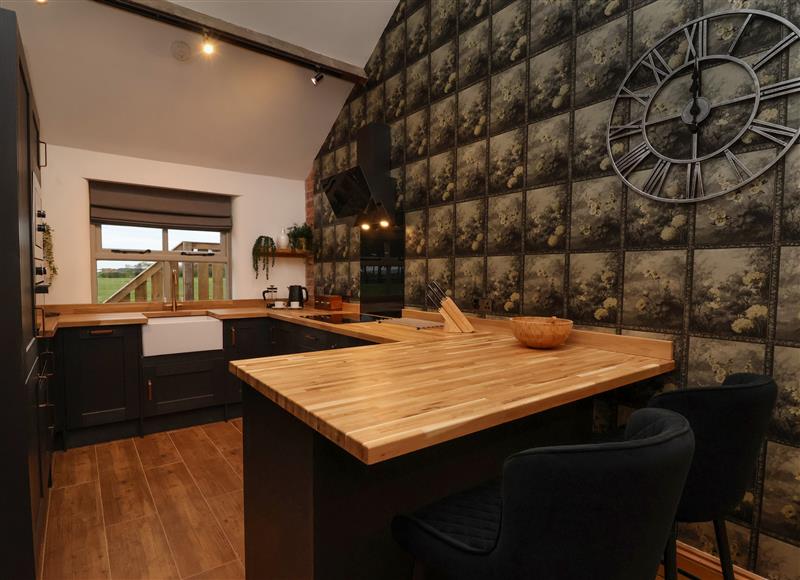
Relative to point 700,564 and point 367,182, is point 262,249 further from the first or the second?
point 700,564

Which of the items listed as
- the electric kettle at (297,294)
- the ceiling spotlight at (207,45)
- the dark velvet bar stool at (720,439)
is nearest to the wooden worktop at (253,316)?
the electric kettle at (297,294)

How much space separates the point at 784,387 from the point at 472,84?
2.18 metres

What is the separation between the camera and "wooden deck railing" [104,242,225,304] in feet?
12.8

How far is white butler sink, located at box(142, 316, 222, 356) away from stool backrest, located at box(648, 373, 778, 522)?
3214 millimetres

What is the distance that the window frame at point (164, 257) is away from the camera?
363 centimetres

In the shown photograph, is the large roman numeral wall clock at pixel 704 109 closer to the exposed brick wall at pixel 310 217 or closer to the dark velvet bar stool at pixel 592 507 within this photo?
the dark velvet bar stool at pixel 592 507

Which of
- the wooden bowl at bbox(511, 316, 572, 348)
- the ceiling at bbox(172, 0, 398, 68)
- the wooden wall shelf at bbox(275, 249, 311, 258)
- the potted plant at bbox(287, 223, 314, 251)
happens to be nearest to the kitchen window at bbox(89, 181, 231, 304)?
the wooden wall shelf at bbox(275, 249, 311, 258)

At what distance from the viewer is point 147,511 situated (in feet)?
7.12

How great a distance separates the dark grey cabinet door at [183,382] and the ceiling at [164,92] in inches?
71.4

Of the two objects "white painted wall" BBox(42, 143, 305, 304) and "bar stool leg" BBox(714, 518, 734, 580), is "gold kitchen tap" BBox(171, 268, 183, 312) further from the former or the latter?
"bar stool leg" BBox(714, 518, 734, 580)

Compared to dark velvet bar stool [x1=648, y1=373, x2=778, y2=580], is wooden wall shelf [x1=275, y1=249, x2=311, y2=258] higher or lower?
higher

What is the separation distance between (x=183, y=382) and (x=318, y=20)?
9.77 ft

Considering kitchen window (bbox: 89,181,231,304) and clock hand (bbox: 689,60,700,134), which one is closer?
clock hand (bbox: 689,60,700,134)

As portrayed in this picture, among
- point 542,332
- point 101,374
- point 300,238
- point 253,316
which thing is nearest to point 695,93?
point 542,332
